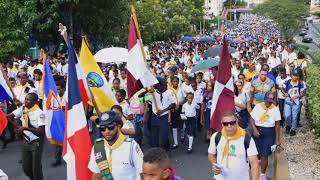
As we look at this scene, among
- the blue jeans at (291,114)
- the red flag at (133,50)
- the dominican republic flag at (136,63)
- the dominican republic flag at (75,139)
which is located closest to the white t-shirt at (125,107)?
the red flag at (133,50)

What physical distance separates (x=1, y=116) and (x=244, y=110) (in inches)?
189

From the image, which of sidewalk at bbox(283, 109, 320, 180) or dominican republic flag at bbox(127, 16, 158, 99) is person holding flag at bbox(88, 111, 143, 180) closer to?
dominican republic flag at bbox(127, 16, 158, 99)

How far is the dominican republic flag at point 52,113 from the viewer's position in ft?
26.0

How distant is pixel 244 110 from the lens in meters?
9.96

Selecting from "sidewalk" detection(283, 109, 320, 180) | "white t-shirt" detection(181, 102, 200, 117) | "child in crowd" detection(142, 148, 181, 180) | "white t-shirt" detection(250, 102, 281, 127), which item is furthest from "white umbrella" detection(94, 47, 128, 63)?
"child in crowd" detection(142, 148, 181, 180)

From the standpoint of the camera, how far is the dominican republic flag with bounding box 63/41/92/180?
5.34 metres

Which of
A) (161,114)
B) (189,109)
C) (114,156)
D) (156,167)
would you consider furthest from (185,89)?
(156,167)

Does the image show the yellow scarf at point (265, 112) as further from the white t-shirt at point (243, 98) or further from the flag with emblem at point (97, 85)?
the flag with emblem at point (97, 85)

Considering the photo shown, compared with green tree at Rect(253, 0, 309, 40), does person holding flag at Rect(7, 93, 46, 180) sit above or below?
above

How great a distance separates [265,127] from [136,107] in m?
3.07

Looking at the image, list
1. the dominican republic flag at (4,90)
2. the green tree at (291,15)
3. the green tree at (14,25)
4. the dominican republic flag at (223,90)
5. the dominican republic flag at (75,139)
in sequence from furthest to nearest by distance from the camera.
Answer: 1. the green tree at (291,15)
2. the green tree at (14,25)
3. the dominican republic flag at (4,90)
4. the dominican republic flag at (223,90)
5. the dominican republic flag at (75,139)

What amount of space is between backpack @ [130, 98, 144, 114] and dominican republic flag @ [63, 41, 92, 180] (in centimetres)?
417

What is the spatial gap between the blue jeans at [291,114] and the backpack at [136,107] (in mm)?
3290

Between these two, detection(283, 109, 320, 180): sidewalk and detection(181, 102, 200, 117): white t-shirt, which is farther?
detection(181, 102, 200, 117): white t-shirt
